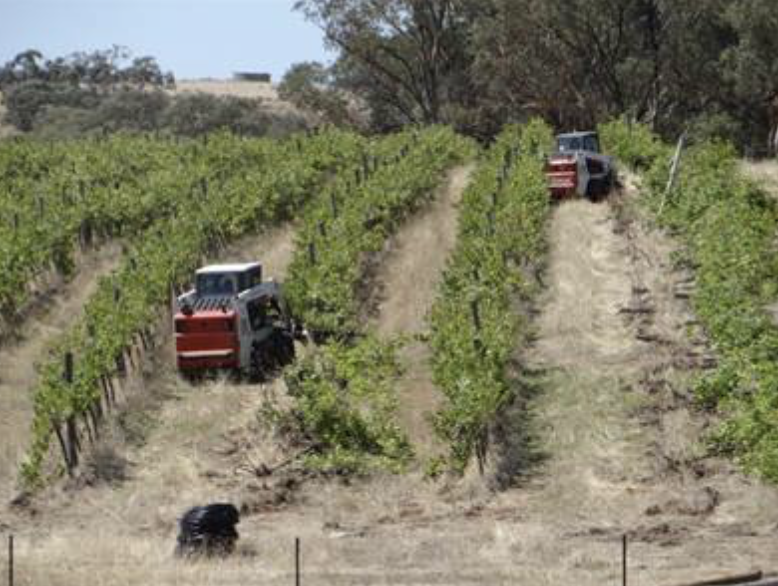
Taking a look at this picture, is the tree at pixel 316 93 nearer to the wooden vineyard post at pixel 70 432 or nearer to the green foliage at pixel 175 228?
the green foliage at pixel 175 228

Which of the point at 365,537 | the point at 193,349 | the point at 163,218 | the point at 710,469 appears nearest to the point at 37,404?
the point at 193,349

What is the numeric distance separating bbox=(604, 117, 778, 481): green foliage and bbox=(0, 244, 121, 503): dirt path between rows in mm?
10403

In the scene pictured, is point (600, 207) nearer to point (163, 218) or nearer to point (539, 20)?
point (163, 218)

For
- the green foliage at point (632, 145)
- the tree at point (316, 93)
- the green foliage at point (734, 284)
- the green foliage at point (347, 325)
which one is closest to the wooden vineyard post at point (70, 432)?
the green foliage at point (347, 325)

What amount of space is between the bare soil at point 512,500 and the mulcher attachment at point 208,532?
10.0 inches

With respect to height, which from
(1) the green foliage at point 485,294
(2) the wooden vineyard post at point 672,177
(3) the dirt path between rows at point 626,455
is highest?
(2) the wooden vineyard post at point 672,177

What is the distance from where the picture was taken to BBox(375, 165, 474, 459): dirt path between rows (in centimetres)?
2303

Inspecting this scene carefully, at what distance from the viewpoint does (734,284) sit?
22.9m

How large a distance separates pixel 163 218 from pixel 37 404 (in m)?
12.9

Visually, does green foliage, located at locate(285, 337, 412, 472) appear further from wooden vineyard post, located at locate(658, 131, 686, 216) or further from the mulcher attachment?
wooden vineyard post, located at locate(658, 131, 686, 216)

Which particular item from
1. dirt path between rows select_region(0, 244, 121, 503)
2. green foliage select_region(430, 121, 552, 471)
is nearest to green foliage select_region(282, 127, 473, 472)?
green foliage select_region(430, 121, 552, 471)

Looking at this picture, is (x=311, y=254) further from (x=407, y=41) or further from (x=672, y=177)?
(x=407, y=41)

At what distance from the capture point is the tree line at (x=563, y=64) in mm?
53938

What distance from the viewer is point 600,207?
Result: 36.2 metres
